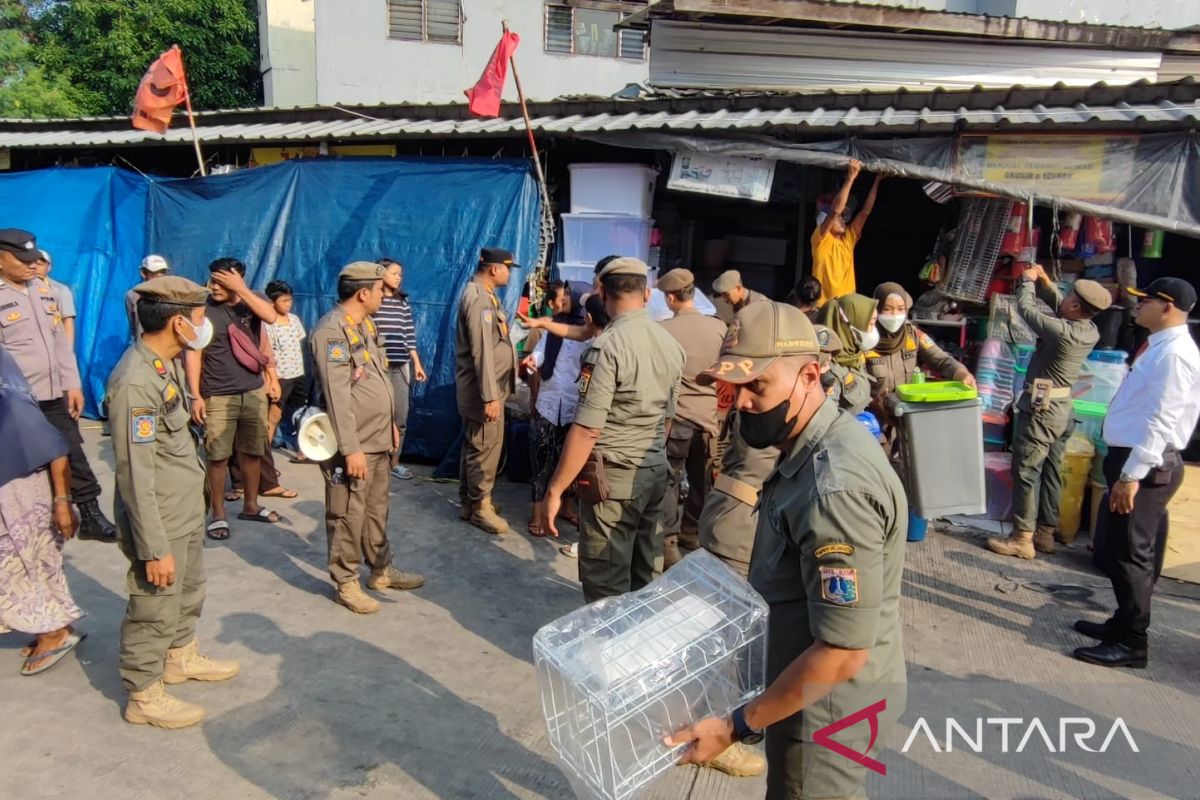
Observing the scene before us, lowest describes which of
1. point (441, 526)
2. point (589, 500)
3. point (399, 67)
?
point (441, 526)

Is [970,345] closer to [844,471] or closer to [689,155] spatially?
[689,155]

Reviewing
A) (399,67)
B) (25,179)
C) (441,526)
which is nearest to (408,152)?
(441,526)

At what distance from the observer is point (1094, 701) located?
3818mm

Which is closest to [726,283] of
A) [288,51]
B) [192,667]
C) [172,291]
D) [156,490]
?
[172,291]

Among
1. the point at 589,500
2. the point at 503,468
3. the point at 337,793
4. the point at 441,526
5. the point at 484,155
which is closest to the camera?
the point at 337,793

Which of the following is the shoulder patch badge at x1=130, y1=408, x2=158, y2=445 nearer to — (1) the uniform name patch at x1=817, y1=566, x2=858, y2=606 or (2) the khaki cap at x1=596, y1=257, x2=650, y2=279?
(2) the khaki cap at x1=596, y1=257, x2=650, y2=279

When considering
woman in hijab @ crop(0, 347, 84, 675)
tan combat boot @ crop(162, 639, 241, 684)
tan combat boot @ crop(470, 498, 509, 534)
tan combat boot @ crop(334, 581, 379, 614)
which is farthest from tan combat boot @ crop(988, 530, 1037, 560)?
woman in hijab @ crop(0, 347, 84, 675)

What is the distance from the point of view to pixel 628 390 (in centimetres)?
374

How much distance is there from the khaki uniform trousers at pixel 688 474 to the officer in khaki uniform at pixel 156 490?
2487 millimetres

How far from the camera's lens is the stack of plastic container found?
22.5 feet

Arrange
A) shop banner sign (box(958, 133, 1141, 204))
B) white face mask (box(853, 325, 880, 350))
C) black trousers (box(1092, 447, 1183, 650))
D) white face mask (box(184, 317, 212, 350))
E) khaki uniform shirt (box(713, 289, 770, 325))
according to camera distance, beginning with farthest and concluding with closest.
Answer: khaki uniform shirt (box(713, 289, 770, 325))
shop banner sign (box(958, 133, 1141, 204))
white face mask (box(853, 325, 880, 350))
black trousers (box(1092, 447, 1183, 650))
white face mask (box(184, 317, 212, 350))

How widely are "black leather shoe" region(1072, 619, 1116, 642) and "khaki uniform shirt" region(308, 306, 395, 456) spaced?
156 inches

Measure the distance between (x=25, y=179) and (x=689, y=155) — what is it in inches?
310

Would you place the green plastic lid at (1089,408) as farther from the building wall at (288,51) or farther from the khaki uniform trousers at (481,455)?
the building wall at (288,51)
